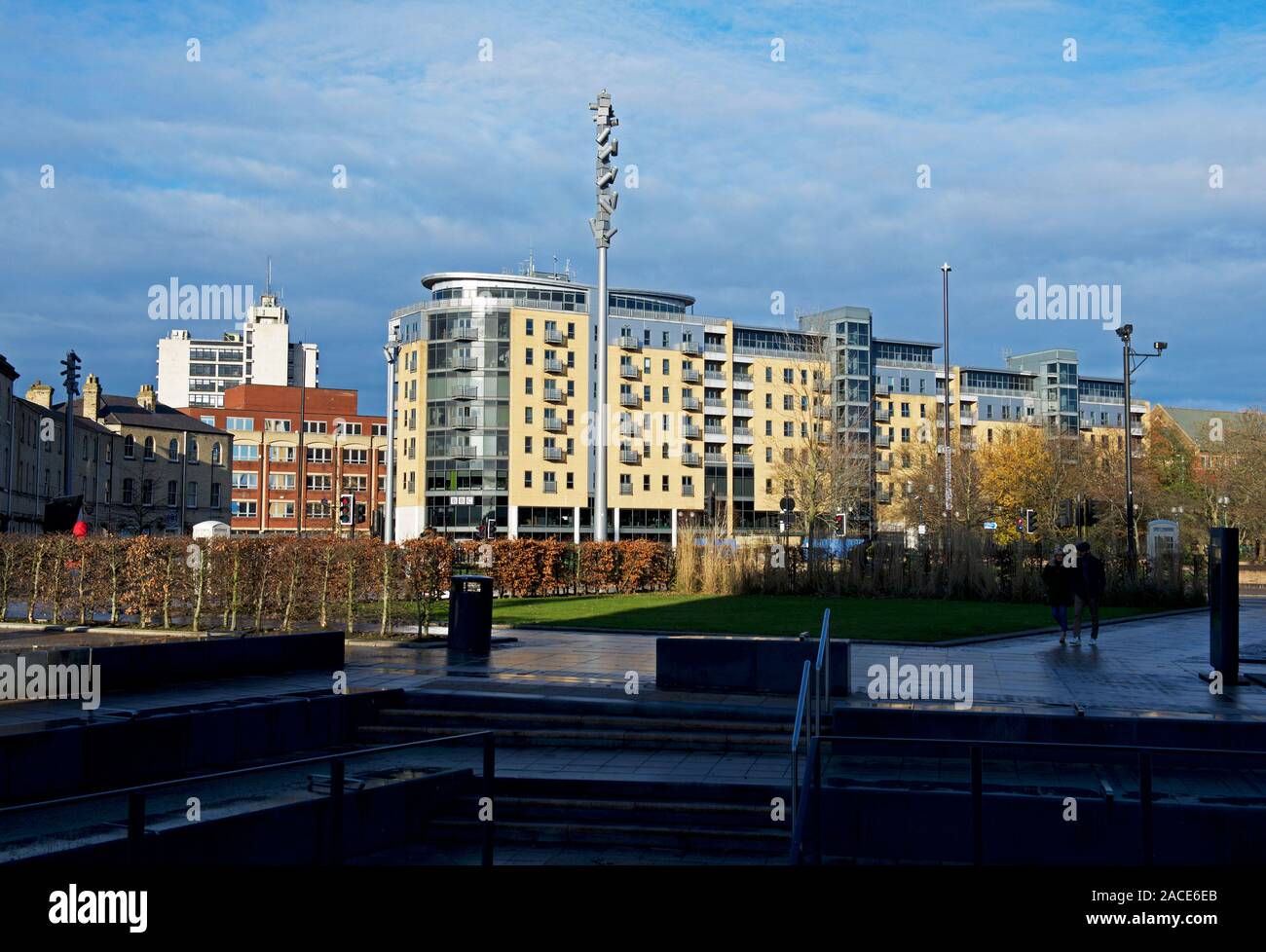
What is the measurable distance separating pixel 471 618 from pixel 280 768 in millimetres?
11544

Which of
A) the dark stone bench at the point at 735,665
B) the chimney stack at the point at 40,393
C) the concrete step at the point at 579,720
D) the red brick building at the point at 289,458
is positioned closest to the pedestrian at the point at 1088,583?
the dark stone bench at the point at 735,665

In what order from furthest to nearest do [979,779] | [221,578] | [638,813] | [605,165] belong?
[605,165], [221,578], [638,813], [979,779]

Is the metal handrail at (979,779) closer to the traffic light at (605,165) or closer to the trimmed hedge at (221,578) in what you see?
the trimmed hedge at (221,578)

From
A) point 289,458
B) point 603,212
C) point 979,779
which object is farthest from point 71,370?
point 289,458

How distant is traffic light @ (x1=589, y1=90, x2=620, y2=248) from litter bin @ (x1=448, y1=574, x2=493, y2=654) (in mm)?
17039

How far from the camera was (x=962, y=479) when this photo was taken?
2662 inches

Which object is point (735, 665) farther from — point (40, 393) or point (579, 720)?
point (40, 393)

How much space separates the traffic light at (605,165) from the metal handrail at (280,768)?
26.0 m

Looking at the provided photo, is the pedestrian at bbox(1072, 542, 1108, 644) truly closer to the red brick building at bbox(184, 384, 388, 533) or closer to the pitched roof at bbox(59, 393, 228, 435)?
the pitched roof at bbox(59, 393, 228, 435)

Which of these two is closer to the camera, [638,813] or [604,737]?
[638,813]

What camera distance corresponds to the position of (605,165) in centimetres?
3384

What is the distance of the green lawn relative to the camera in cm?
2242

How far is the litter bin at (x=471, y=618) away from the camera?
1911cm
